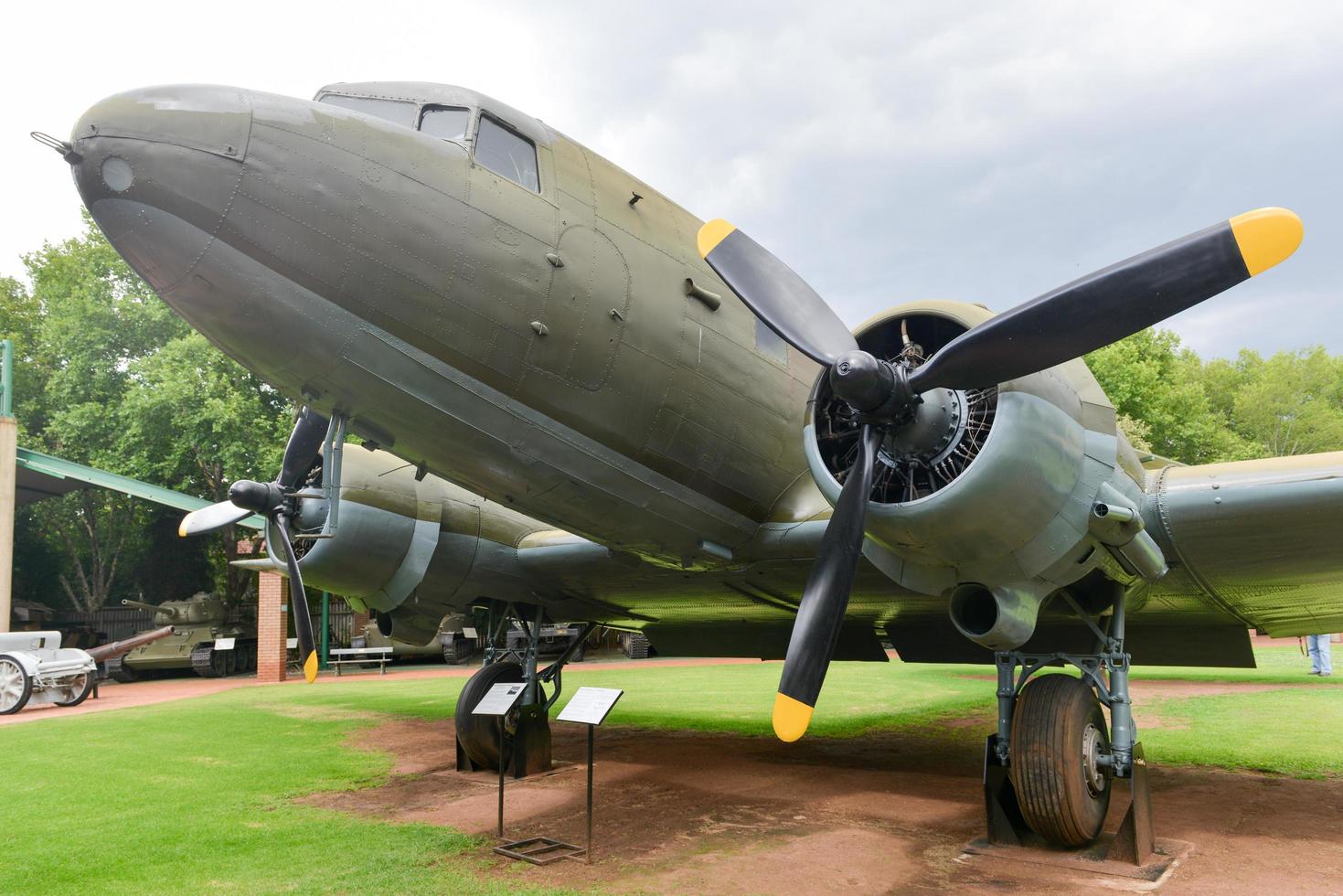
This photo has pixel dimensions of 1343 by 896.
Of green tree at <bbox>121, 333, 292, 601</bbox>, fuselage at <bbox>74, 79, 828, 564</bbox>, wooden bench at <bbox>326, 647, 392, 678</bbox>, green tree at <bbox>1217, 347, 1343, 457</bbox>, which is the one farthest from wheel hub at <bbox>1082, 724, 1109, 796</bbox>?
green tree at <bbox>1217, 347, 1343, 457</bbox>

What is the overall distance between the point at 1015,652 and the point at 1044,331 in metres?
2.72

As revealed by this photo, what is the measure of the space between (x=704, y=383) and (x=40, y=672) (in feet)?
54.2

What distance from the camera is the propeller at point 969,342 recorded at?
489 centimetres

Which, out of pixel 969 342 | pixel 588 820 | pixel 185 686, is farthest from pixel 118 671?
pixel 969 342

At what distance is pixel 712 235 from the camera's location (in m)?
6.21

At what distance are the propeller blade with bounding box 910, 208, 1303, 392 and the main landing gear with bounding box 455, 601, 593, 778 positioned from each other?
6.10 metres

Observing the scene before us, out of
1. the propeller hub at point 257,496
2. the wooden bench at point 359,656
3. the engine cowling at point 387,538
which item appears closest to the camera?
the propeller hub at point 257,496

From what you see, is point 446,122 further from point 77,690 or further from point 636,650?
point 636,650

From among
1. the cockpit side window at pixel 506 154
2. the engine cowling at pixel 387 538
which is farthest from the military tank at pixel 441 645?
the cockpit side window at pixel 506 154

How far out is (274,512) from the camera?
9195 millimetres

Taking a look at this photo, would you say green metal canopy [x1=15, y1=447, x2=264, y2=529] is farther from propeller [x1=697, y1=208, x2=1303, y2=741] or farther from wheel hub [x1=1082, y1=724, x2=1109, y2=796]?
wheel hub [x1=1082, y1=724, x2=1109, y2=796]

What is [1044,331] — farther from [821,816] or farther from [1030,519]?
[821,816]

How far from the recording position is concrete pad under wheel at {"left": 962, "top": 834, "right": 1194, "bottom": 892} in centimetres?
569

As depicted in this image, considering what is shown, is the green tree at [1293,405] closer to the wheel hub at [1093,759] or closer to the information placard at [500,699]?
the wheel hub at [1093,759]
